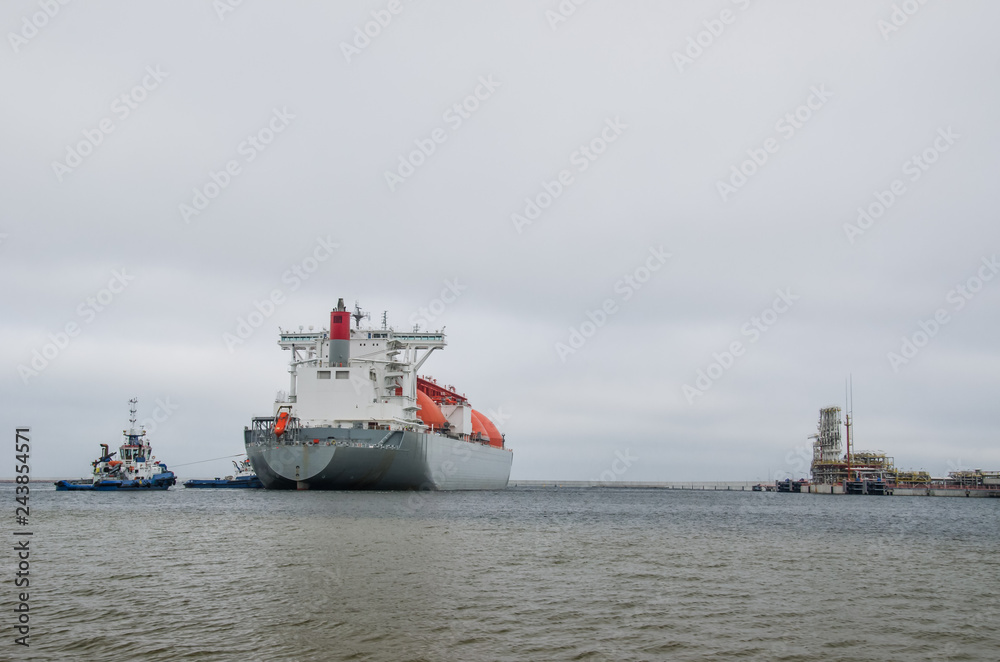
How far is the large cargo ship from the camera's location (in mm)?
50844

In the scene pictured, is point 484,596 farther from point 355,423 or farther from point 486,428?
point 486,428

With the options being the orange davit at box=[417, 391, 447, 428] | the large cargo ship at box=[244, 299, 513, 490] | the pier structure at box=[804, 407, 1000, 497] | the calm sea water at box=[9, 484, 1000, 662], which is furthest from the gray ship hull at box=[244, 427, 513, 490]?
the pier structure at box=[804, 407, 1000, 497]

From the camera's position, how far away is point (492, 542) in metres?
26.3

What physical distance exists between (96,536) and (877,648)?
24.8 meters

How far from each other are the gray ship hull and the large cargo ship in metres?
0.07

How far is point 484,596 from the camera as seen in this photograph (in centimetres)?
1572

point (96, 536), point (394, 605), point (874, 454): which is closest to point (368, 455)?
point (96, 536)

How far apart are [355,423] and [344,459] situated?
19.9 feet

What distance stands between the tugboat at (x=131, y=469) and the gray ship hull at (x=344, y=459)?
2194 cm

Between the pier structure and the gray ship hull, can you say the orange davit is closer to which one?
the gray ship hull

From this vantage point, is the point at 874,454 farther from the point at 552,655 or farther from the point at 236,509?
the point at 552,655

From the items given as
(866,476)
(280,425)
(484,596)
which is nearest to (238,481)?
(280,425)

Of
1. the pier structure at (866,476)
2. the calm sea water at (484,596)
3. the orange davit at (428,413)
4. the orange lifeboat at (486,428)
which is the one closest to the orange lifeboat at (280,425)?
the orange davit at (428,413)

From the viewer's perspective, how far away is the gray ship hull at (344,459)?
164ft
